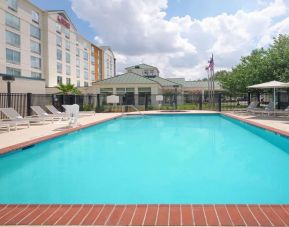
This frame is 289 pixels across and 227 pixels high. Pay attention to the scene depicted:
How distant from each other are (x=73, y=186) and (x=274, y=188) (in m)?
3.71

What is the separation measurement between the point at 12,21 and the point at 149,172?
118 feet

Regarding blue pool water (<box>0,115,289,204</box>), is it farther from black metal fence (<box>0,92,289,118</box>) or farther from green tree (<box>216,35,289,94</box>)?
green tree (<box>216,35,289,94</box>)

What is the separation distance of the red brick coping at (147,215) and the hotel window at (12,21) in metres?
37.0

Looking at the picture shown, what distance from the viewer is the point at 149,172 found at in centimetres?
704

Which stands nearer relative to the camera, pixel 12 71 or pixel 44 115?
pixel 44 115

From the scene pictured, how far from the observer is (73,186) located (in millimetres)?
5973

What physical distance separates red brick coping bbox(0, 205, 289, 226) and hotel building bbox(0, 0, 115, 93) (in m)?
17.8

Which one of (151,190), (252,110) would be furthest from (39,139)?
(252,110)

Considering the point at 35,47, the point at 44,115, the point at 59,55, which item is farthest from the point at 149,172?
the point at 59,55

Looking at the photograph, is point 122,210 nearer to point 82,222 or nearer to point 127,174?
point 82,222

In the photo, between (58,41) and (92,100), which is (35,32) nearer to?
(58,41)

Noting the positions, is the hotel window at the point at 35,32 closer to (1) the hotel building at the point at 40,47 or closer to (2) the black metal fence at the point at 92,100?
(1) the hotel building at the point at 40,47

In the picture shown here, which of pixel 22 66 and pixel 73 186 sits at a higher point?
pixel 22 66

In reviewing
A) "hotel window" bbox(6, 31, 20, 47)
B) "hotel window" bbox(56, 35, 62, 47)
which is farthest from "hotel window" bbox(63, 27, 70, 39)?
"hotel window" bbox(6, 31, 20, 47)
